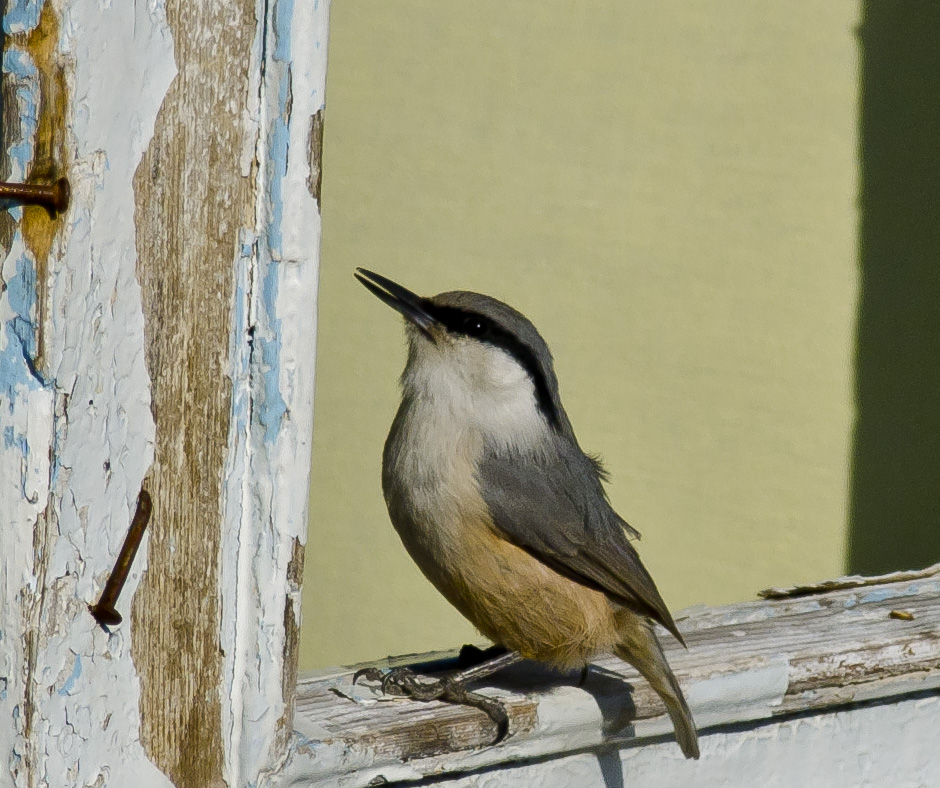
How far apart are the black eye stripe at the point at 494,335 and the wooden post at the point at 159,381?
0.74 meters

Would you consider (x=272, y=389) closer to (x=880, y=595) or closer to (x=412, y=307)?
(x=412, y=307)

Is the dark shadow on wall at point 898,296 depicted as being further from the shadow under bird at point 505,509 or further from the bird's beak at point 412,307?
the bird's beak at point 412,307

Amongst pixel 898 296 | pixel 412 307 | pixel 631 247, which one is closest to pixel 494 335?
pixel 412 307

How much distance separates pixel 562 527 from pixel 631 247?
1437mm

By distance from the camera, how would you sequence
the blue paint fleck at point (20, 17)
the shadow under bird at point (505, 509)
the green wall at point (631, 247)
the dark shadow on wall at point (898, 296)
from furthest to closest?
the green wall at point (631, 247) < the dark shadow on wall at point (898, 296) < the shadow under bird at point (505, 509) < the blue paint fleck at point (20, 17)

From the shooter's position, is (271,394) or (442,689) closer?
(271,394)

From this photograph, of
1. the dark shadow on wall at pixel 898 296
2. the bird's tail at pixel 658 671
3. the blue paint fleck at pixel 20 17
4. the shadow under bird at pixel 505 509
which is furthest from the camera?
the dark shadow on wall at pixel 898 296

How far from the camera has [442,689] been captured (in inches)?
74.5

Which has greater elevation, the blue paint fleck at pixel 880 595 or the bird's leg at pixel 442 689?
the bird's leg at pixel 442 689

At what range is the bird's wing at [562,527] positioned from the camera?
6.86ft

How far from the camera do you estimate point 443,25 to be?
339cm

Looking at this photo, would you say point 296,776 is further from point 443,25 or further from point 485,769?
point 443,25

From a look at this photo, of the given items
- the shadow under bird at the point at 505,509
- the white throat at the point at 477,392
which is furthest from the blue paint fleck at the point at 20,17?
the white throat at the point at 477,392

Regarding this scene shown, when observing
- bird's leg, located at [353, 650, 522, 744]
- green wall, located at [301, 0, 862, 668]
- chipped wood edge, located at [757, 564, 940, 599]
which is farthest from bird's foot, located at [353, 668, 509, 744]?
green wall, located at [301, 0, 862, 668]
